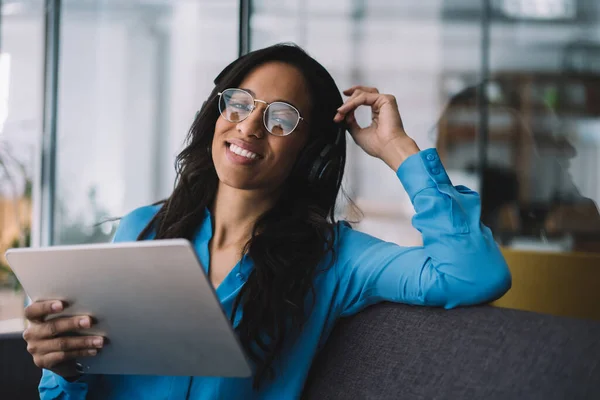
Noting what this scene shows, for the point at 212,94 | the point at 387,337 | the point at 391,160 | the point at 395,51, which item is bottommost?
the point at 387,337

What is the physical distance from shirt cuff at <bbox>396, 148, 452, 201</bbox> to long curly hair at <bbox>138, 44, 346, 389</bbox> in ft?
0.69

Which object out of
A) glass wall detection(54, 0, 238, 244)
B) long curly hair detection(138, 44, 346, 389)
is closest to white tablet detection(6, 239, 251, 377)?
long curly hair detection(138, 44, 346, 389)

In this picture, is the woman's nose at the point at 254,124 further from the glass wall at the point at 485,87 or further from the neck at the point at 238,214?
the glass wall at the point at 485,87

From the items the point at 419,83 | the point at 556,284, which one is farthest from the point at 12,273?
the point at 419,83

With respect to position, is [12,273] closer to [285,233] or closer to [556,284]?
[285,233]

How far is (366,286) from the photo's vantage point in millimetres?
1403

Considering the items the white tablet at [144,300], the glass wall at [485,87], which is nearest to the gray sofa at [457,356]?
the white tablet at [144,300]

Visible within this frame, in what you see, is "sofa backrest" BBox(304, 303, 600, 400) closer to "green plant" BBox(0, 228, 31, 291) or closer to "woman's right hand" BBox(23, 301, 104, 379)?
"woman's right hand" BBox(23, 301, 104, 379)

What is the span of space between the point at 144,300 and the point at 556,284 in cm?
142

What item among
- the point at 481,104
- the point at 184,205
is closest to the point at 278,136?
the point at 184,205

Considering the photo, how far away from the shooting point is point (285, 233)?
155 centimetres

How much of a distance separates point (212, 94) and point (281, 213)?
1.08 feet

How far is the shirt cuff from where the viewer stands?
1.39m

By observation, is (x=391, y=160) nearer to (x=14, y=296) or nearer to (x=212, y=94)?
(x=212, y=94)
